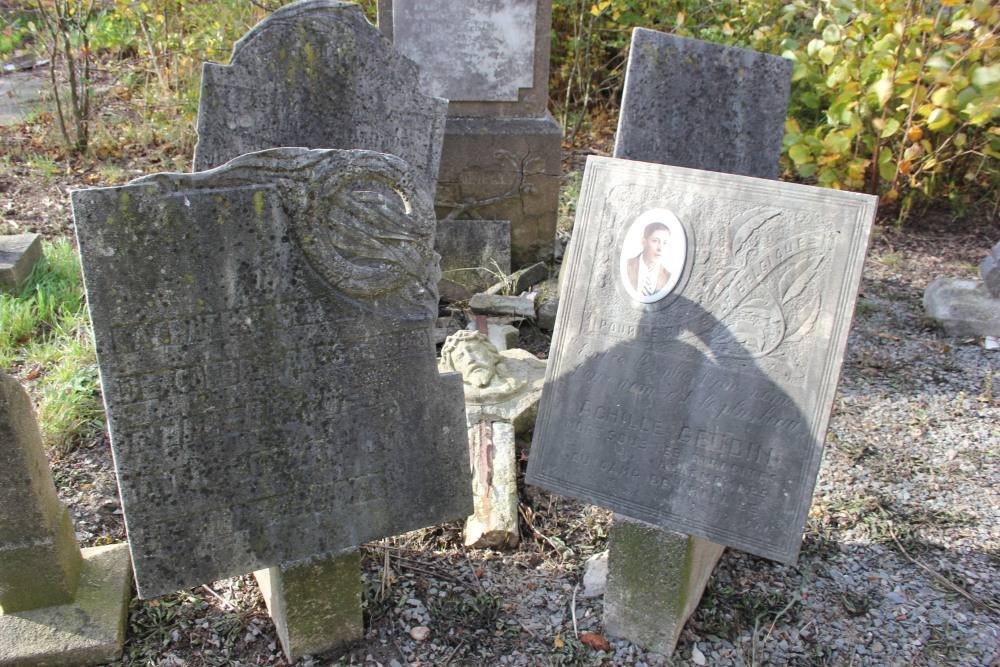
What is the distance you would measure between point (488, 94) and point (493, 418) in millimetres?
2448

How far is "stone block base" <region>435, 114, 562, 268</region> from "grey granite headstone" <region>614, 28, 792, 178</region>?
186 centimetres

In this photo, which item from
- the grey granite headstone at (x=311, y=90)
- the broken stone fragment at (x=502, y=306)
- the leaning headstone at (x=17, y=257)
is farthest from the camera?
the broken stone fragment at (x=502, y=306)

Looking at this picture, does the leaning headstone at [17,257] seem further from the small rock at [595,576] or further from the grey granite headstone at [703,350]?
the small rock at [595,576]

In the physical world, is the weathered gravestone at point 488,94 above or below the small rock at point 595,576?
above

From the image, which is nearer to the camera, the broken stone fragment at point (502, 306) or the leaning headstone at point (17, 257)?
the leaning headstone at point (17, 257)

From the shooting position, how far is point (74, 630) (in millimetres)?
2410

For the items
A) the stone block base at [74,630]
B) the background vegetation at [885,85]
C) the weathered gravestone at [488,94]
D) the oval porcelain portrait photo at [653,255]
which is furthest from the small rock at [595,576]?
the background vegetation at [885,85]

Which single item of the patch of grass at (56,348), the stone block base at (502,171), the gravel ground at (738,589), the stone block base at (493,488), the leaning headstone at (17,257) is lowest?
the gravel ground at (738,589)

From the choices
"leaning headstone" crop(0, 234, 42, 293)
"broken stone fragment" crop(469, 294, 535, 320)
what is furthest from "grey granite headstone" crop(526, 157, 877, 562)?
"leaning headstone" crop(0, 234, 42, 293)

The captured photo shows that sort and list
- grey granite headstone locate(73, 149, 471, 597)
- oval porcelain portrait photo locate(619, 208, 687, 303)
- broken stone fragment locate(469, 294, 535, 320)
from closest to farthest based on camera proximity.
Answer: grey granite headstone locate(73, 149, 471, 597), oval porcelain portrait photo locate(619, 208, 687, 303), broken stone fragment locate(469, 294, 535, 320)

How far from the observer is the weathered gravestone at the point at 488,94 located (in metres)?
4.84

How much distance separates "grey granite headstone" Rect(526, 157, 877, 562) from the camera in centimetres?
220

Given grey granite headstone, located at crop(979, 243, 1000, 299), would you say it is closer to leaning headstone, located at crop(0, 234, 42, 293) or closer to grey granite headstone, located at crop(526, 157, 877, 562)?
grey granite headstone, located at crop(526, 157, 877, 562)

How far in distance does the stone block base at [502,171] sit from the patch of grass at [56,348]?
2.23 metres
